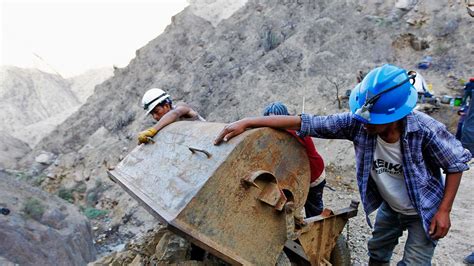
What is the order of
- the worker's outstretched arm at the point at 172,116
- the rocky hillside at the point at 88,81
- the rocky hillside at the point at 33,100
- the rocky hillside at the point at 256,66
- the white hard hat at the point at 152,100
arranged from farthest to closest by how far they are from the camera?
1. the rocky hillside at the point at 88,81
2. the rocky hillside at the point at 33,100
3. the rocky hillside at the point at 256,66
4. the white hard hat at the point at 152,100
5. the worker's outstretched arm at the point at 172,116

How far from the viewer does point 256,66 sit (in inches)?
458

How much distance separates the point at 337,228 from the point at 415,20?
9.71 m

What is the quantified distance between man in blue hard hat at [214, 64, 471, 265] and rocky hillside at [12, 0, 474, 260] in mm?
5066

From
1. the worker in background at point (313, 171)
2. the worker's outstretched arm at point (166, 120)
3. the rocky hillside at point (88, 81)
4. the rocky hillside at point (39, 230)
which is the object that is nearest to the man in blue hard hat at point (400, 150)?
the worker in background at point (313, 171)

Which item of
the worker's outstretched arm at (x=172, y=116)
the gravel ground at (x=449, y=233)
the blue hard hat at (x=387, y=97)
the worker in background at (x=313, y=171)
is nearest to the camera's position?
the blue hard hat at (x=387, y=97)

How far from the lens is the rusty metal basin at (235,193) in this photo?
2.00 m

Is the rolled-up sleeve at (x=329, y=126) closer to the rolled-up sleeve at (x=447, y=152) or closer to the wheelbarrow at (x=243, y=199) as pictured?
the wheelbarrow at (x=243, y=199)

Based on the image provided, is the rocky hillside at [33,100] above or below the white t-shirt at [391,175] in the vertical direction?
below

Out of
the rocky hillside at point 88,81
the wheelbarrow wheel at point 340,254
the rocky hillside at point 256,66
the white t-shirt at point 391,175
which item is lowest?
the rocky hillside at point 88,81

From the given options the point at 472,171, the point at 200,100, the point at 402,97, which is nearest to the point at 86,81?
the point at 200,100

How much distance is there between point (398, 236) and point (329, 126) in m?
0.93

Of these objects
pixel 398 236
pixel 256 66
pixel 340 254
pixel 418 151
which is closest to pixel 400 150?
pixel 418 151

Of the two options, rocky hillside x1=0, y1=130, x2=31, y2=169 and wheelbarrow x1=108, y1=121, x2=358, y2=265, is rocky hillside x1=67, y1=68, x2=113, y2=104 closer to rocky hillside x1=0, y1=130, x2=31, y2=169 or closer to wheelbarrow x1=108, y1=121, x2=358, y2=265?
rocky hillside x1=0, y1=130, x2=31, y2=169

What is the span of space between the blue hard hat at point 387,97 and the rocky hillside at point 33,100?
2177 cm
